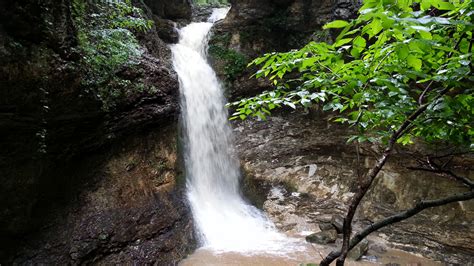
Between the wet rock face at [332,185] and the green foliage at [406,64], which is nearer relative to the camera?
the green foliage at [406,64]

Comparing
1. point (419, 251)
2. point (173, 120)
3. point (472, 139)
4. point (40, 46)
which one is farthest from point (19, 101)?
point (419, 251)

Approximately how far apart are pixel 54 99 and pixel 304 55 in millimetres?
3833

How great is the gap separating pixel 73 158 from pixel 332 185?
6.08m

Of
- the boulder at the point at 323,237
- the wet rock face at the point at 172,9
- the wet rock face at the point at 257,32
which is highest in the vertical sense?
the wet rock face at the point at 172,9

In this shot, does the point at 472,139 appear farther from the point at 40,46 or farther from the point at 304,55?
the point at 40,46

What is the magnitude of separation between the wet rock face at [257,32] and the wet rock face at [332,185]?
156 cm

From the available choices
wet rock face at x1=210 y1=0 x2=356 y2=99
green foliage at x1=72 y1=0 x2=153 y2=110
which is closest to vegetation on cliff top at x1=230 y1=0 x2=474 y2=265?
green foliage at x1=72 y1=0 x2=153 y2=110

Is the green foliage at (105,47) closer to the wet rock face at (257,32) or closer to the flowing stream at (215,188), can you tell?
the flowing stream at (215,188)

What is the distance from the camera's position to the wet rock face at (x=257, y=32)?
1048 centimetres

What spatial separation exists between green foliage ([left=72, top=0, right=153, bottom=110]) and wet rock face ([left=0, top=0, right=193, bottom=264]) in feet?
0.59

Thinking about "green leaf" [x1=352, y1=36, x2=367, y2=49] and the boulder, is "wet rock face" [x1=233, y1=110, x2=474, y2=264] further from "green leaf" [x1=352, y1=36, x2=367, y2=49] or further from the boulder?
"green leaf" [x1=352, y1=36, x2=367, y2=49]

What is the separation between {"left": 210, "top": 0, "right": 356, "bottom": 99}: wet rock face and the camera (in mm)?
10477

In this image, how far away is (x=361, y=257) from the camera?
580cm

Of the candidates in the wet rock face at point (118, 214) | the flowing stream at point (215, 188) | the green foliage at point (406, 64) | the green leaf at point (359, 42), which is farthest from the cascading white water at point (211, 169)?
the green leaf at point (359, 42)
